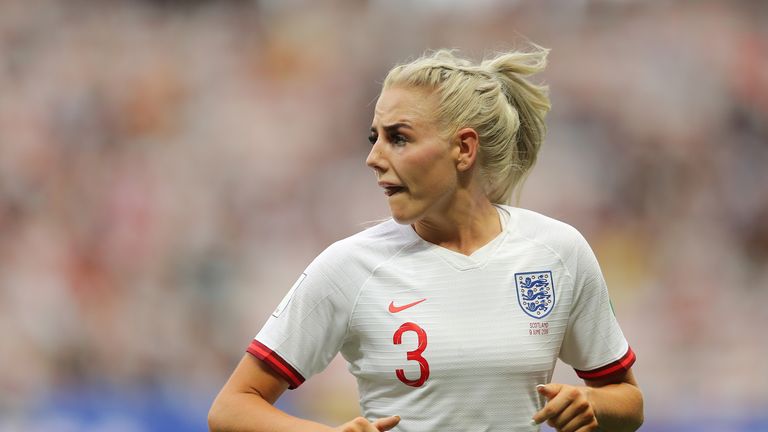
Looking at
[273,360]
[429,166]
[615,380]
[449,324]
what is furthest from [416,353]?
[615,380]

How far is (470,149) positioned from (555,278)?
403 millimetres

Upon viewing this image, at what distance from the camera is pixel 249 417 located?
2604 mm

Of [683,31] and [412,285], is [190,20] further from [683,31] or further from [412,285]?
[412,285]

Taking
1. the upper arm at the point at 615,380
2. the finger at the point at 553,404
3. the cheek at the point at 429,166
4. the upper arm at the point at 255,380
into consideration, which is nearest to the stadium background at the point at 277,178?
the upper arm at the point at 615,380

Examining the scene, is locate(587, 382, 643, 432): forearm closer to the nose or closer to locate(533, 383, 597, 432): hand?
locate(533, 383, 597, 432): hand

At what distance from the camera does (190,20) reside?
7.53 m

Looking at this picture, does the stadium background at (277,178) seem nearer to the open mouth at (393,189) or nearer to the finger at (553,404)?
the open mouth at (393,189)

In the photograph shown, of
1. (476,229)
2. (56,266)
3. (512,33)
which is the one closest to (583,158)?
(512,33)

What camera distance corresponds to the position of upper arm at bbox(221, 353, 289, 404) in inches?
105

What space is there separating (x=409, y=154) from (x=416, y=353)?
1.65ft

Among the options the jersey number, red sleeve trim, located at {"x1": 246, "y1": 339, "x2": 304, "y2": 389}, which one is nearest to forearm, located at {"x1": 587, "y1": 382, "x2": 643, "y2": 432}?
the jersey number

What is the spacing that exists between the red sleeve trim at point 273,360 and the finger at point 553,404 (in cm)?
63

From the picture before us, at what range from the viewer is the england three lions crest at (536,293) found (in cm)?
270

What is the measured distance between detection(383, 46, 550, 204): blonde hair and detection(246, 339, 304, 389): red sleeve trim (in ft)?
2.37
